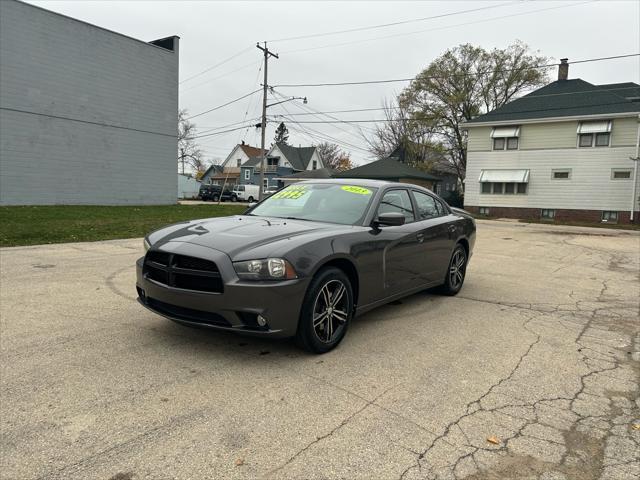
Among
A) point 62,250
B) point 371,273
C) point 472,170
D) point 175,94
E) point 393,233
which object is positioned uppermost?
point 175,94

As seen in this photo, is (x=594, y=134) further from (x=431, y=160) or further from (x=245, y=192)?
(x=245, y=192)

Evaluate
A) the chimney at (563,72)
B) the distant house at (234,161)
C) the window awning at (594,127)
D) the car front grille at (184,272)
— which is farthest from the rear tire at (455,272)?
the distant house at (234,161)

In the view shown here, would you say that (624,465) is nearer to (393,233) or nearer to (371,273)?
(371,273)

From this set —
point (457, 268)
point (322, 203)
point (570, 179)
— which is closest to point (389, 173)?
point (570, 179)

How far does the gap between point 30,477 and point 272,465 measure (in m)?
1.14

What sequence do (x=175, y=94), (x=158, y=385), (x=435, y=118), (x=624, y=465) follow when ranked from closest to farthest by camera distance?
Answer: (x=624, y=465) → (x=158, y=385) → (x=175, y=94) → (x=435, y=118)

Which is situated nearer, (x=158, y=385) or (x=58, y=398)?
(x=58, y=398)

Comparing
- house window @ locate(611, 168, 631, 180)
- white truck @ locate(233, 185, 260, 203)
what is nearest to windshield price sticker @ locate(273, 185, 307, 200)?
house window @ locate(611, 168, 631, 180)

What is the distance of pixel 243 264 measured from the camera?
3.50 metres

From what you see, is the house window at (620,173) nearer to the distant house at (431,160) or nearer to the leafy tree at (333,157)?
the distant house at (431,160)

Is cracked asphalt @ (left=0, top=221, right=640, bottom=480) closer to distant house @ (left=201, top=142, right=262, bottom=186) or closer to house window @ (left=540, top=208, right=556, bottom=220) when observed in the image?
house window @ (left=540, top=208, right=556, bottom=220)

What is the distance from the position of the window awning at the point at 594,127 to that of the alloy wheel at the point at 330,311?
96.6 ft

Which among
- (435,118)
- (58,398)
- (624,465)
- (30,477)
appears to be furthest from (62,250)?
(435,118)

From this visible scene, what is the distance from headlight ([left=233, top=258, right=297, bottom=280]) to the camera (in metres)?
3.47
